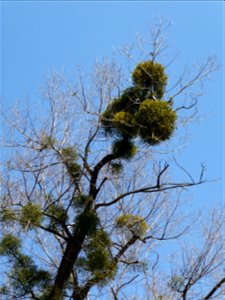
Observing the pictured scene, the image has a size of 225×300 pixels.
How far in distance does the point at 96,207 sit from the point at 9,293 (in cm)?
132

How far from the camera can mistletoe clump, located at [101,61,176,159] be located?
534cm

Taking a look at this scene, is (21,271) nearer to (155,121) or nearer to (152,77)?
(155,121)

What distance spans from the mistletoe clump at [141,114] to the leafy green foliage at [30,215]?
1.09 metres

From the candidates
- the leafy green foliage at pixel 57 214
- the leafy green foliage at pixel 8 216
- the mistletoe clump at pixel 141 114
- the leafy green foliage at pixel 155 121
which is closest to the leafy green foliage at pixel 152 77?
the mistletoe clump at pixel 141 114

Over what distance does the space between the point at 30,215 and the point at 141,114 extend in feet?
5.13

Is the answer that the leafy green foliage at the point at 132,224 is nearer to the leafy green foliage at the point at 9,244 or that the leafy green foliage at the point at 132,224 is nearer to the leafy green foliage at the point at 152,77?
the leafy green foliage at the point at 9,244

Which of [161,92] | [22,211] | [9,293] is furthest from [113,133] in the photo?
[9,293]

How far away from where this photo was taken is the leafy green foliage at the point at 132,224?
5910 mm

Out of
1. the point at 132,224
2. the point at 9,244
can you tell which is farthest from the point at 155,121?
the point at 9,244

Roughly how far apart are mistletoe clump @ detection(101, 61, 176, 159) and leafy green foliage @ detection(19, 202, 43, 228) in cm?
109

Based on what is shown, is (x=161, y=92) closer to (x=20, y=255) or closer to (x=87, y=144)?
(x=87, y=144)

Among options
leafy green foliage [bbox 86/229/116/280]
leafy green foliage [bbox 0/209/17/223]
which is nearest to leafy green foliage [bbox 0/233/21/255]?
leafy green foliage [bbox 0/209/17/223]

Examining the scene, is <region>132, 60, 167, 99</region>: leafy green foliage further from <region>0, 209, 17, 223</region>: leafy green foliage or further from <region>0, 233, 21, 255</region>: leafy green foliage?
<region>0, 233, 21, 255</region>: leafy green foliage

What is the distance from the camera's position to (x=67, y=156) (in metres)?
5.86
